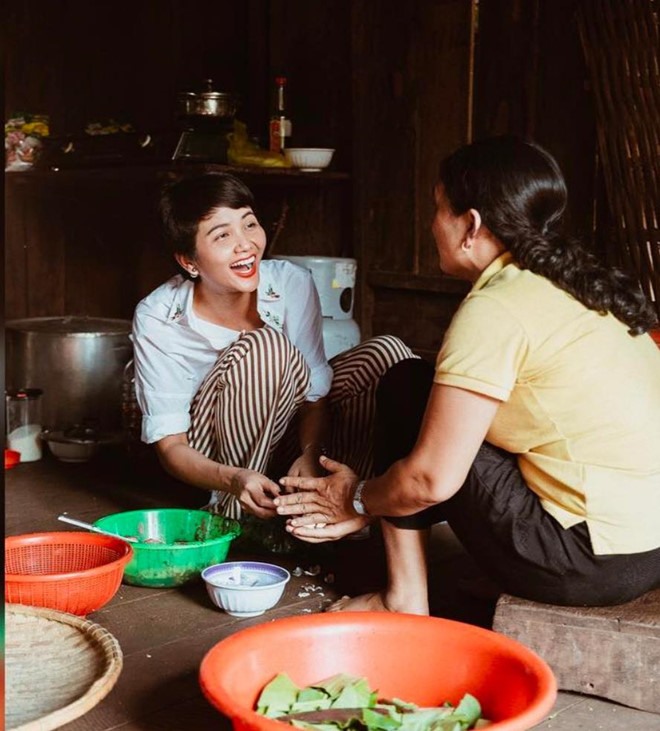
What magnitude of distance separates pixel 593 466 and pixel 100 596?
43.9 inches

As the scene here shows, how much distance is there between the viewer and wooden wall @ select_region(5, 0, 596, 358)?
4.35 metres

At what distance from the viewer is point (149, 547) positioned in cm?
276

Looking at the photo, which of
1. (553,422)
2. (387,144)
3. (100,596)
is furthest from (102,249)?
(553,422)

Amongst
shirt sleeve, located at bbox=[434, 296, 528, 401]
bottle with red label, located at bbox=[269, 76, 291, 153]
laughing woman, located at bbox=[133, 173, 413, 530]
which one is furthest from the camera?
bottle with red label, located at bbox=[269, 76, 291, 153]

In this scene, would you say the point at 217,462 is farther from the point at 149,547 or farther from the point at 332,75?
the point at 332,75

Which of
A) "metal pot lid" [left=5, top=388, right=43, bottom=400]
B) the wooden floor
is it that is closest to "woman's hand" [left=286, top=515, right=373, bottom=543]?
the wooden floor

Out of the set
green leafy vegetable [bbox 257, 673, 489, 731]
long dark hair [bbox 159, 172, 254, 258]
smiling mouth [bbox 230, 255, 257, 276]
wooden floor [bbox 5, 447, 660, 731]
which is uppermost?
long dark hair [bbox 159, 172, 254, 258]

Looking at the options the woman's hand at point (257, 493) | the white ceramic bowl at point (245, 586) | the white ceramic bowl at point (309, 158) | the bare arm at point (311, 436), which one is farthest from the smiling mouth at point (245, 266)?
the white ceramic bowl at point (309, 158)

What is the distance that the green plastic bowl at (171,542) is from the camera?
2.78 m

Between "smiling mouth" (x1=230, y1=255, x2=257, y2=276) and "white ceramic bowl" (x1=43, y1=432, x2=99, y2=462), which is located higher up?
"smiling mouth" (x1=230, y1=255, x2=257, y2=276)

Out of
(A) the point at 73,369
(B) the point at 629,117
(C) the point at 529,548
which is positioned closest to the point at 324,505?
(C) the point at 529,548

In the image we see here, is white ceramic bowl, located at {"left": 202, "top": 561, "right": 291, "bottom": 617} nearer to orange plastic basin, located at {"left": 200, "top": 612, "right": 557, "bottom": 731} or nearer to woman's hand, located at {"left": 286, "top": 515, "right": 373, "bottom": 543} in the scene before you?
woman's hand, located at {"left": 286, "top": 515, "right": 373, "bottom": 543}

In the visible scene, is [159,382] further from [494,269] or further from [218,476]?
[494,269]

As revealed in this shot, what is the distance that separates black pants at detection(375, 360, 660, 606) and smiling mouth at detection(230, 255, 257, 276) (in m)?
1.02
